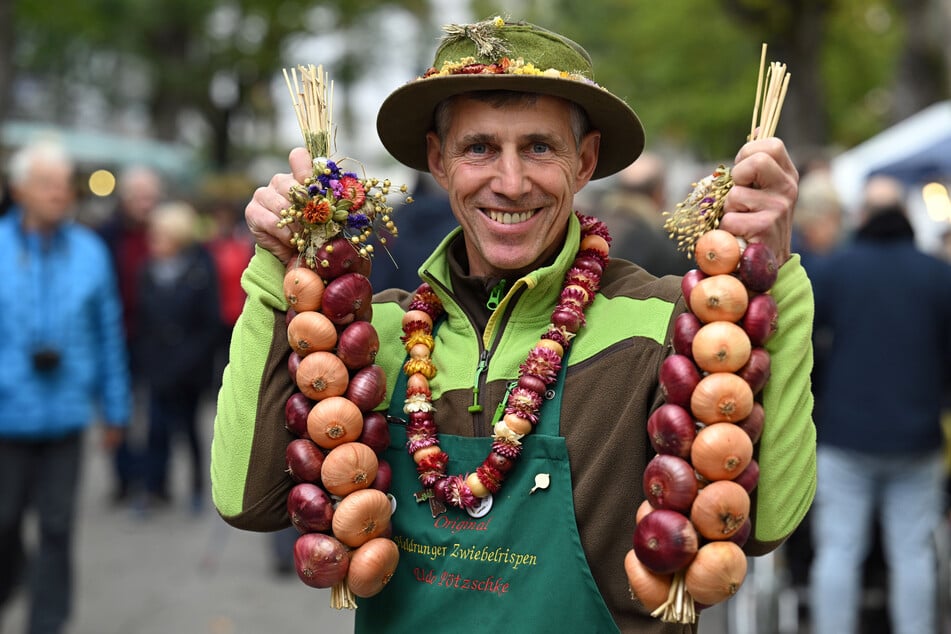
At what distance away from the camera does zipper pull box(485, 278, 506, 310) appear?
2.32 m

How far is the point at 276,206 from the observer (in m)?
2.19

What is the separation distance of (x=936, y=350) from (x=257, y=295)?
3.53m

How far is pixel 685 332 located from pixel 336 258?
716mm

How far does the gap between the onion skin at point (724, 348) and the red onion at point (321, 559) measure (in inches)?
31.2

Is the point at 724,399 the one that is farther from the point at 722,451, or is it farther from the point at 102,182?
the point at 102,182

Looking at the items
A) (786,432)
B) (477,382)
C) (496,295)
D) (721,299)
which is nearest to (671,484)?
(786,432)

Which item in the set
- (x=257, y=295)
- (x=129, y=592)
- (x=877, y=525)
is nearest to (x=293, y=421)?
(x=257, y=295)

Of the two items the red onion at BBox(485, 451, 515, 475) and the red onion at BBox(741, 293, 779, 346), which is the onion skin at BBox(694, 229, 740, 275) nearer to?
the red onion at BBox(741, 293, 779, 346)

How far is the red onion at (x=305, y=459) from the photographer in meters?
2.15

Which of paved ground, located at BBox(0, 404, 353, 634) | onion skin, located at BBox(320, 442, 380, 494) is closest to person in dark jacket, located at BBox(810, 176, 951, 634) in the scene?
paved ground, located at BBox(0, 404, 353, 634)

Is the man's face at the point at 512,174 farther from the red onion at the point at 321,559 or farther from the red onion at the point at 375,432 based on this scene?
the red onion at the point at 321,559

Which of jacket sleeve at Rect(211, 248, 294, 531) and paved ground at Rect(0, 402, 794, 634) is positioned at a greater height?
jacket sleeve at Rect(211, 248, 294, 531)

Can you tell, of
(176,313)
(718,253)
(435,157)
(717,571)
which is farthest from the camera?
(176,313)

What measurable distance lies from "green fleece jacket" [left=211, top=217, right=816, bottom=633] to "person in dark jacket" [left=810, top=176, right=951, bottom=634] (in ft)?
9.04
